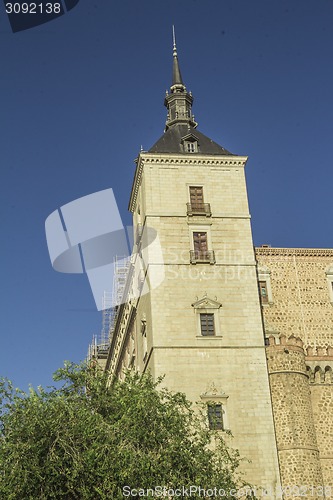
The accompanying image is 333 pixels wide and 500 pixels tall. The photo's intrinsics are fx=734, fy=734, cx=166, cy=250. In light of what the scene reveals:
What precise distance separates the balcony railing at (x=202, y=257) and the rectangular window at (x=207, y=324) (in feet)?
9.86

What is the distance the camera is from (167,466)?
2631 cm

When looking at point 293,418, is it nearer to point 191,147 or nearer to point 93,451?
point 93,451

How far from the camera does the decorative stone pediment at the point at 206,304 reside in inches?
1524

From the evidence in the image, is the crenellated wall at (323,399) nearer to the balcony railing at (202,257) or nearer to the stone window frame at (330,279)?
the stone window frame at (330,279)

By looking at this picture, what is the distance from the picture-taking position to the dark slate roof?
43.9m

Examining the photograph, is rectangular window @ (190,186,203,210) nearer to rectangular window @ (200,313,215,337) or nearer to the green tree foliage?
rectangular window @ (200,313,215,337)

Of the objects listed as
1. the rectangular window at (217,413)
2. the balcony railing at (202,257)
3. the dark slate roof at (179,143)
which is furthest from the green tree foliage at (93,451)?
the dark slate roof at (179,143)

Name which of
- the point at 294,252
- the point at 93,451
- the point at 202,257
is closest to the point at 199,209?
the point at 202,257

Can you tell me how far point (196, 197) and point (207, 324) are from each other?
7789 mm

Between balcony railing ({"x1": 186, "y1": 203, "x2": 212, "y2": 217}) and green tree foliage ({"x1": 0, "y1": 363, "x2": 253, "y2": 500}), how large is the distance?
1445cm

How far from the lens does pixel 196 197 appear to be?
42062 millimetres

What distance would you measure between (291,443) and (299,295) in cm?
1066

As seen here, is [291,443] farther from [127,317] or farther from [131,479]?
[127,317]

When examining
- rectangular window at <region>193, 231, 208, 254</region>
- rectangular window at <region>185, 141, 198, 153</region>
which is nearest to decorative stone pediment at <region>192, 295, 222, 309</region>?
rectangular window at <region>193, 231, 208, 254</region>
